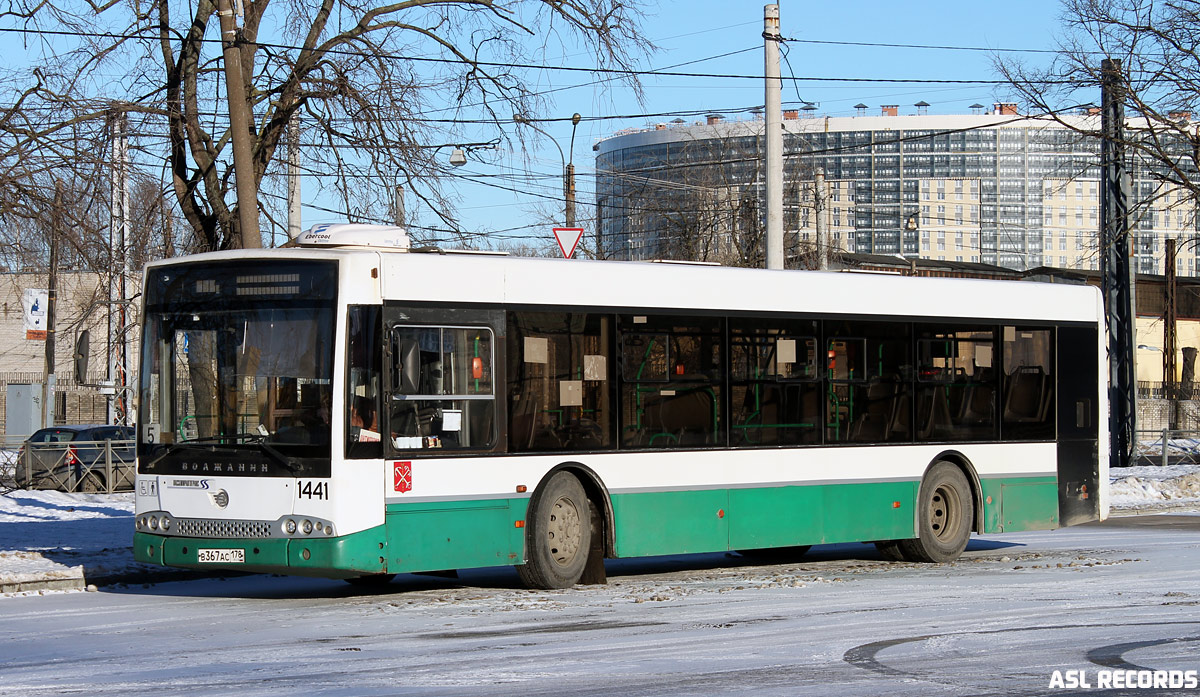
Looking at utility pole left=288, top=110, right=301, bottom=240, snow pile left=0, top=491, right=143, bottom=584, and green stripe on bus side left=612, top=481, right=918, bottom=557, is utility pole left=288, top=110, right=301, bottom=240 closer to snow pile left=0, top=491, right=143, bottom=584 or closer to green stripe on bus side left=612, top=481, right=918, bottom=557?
snow pile left=0, top=491, right=143, bottom=584

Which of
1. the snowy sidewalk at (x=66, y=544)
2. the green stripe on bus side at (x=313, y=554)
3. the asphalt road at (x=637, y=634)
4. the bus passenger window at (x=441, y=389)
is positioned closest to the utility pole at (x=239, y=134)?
the snowy sidewalk at (x=66, y=544)

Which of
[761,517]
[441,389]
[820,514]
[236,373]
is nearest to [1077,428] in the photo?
[820,514]

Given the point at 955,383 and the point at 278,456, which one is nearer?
the point at 278,456

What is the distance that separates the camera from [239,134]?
16.2 meters

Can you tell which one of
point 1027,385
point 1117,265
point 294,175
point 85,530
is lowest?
point 85,530

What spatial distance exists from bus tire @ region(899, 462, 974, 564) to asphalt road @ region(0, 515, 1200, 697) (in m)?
0.68

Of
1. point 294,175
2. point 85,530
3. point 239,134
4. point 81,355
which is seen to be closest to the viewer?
point 81,355

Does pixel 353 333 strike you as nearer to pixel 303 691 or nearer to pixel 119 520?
pixel 303 691

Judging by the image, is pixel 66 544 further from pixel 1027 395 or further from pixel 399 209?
pixel 1027 395

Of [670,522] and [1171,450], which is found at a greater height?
[670,522]

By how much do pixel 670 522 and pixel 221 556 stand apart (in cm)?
416

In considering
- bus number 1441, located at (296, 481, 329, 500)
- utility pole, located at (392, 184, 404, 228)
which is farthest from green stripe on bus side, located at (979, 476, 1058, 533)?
bus number 1441, located at (296, 481, 329, 500)

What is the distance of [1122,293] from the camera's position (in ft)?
107

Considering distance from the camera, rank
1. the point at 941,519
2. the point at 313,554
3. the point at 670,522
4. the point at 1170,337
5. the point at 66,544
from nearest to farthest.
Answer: the point at 313,554 → the point at 670,522 → the point at 941,519 → the point at 66,544 → the point at 1170,337
